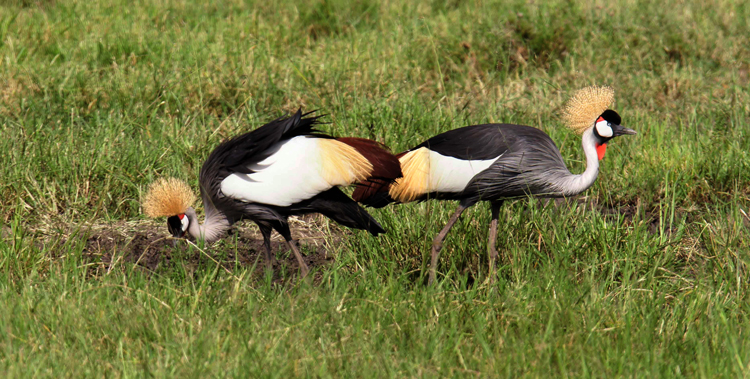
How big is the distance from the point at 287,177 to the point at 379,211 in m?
0.73

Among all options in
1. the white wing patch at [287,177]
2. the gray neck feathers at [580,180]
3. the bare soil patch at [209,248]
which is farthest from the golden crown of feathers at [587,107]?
the bare soil patch at [209,248]

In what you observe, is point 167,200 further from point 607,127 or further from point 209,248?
point 607,127

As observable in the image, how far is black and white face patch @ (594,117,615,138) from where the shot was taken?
3.43m

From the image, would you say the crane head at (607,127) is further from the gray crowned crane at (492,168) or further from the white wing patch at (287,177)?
the white wing patch at (287,177)

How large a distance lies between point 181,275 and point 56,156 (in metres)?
1.35

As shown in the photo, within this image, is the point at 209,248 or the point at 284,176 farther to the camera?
the point at 209,248

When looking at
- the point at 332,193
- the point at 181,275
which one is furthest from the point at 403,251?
the point at 181,275

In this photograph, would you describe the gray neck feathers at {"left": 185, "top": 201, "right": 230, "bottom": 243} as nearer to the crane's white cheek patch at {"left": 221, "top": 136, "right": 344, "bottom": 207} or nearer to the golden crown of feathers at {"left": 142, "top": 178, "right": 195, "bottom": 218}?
the golden crown of feathers at {"left": 142, "top": 178, "right": 195, "bottom": 218}

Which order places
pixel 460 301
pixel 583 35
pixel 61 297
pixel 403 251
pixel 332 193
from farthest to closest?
pixel 583 35 → pixel 403 251 → pixel 332 193 → pixel 460 301 → pixel 61 297

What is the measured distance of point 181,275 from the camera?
10.9 feet

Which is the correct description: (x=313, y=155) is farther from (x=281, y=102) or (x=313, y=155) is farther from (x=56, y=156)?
(x=281, y=102)

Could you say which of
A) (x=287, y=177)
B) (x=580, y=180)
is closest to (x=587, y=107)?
(x=580, y=180)

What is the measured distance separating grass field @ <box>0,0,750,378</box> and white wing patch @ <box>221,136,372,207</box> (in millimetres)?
312

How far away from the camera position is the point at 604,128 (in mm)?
3430
